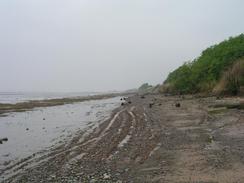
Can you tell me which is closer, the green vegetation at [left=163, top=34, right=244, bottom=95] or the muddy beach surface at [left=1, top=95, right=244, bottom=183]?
the muddy beach surface at [left=1, top=95, right=244, bottom=183]

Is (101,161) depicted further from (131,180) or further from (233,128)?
(233,128)

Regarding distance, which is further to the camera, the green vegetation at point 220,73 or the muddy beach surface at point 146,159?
the green vegetation at point 220,73

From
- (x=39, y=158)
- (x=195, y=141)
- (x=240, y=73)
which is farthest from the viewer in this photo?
(x=240, y=73)

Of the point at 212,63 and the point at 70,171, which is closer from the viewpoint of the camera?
the point at 70,171

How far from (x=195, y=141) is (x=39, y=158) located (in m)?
8.08

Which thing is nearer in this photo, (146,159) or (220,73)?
(146,159)

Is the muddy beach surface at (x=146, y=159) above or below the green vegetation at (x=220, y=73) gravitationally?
below

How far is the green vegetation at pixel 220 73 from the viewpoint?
173 ft

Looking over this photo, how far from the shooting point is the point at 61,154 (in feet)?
56.4

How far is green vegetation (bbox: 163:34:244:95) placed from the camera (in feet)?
173

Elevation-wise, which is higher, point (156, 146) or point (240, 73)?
point (240, 73)

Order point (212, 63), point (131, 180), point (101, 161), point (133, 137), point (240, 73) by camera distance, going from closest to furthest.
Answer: point (131, 180), point (101, 161), point (133, 137), point (240, 73), point (212, 63)

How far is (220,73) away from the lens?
65.6 metres

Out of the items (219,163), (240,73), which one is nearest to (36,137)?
(219,163)
